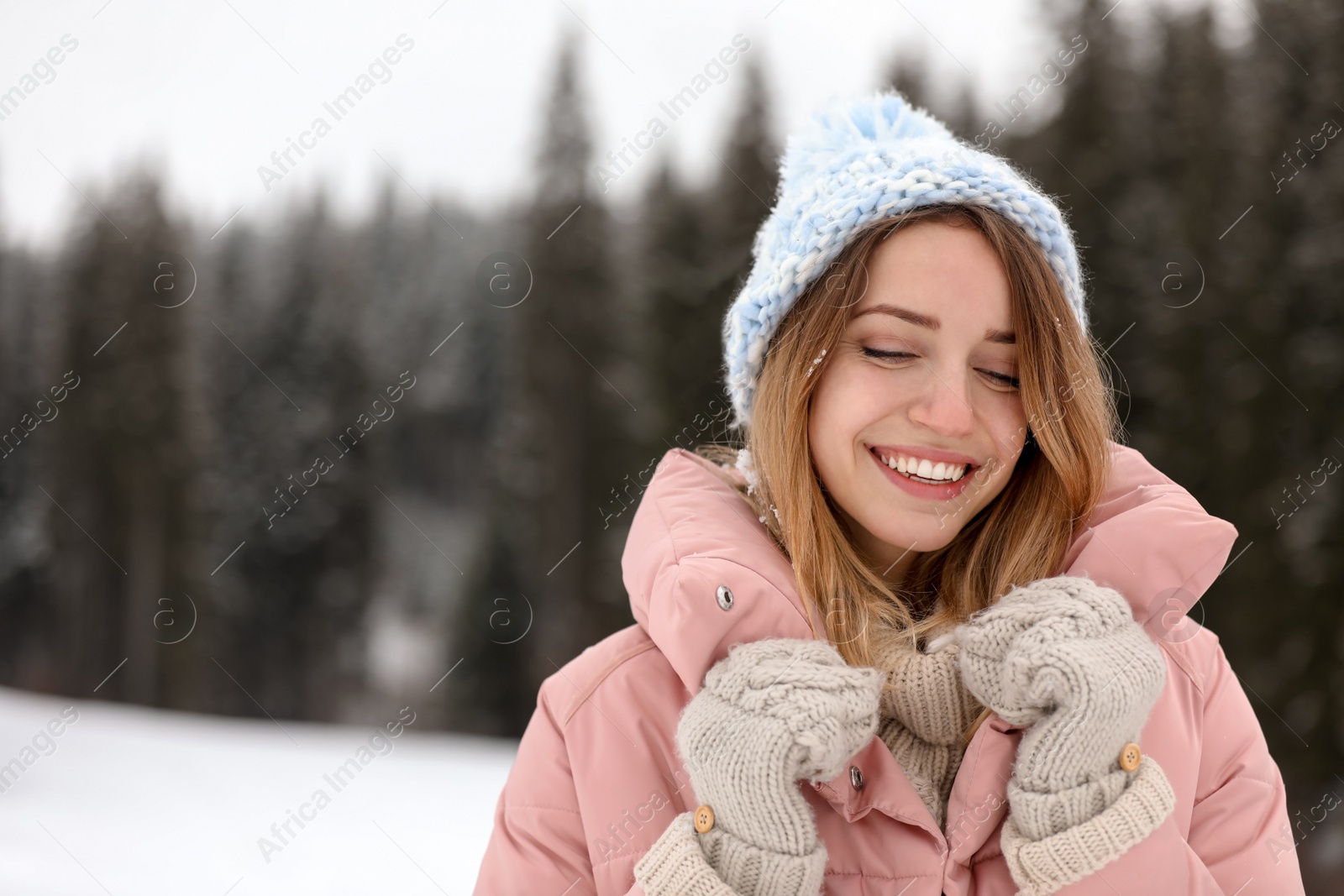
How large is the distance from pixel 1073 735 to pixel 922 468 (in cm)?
41

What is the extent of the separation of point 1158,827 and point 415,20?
5809 millimetres

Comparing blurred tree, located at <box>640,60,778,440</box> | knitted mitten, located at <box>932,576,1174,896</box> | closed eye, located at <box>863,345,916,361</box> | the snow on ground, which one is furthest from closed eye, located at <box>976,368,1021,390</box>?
blurred tree, located at <box>640,60,778,440</box>

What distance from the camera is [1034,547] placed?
1.37 metres

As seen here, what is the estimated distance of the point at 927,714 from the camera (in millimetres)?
1239

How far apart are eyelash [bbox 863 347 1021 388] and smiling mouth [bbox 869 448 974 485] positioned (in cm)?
14

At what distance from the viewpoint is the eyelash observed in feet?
4.19

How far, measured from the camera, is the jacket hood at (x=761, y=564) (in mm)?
1126

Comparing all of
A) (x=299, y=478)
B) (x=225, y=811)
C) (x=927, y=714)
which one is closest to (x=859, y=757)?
(x=927, y=714)

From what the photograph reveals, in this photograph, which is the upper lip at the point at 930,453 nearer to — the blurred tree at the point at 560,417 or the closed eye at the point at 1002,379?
the closed eye at the point at 1002,379

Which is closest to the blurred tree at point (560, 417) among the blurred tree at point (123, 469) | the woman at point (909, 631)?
the blurred tree at point (123, 469)

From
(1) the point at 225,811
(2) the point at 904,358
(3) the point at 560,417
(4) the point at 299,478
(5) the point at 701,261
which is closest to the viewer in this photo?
(2) the point at 904,358

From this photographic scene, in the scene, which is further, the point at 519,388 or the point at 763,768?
the point at 519,388

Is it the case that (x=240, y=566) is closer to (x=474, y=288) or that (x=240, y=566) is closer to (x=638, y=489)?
(x=474, y=288)

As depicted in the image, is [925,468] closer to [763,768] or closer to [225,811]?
[763,768]
